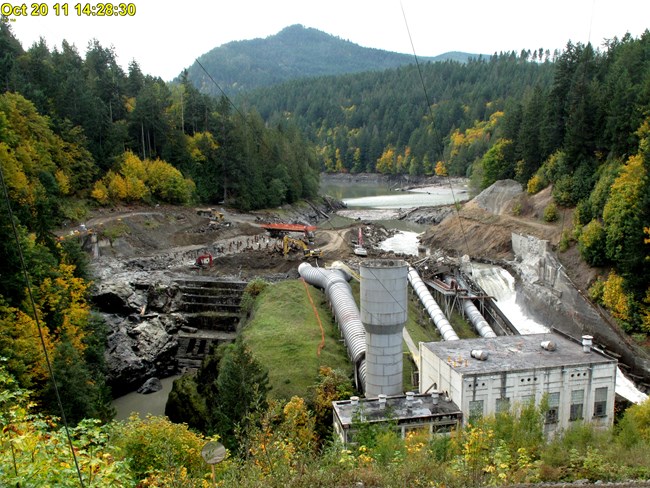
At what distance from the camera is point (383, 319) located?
2070cm

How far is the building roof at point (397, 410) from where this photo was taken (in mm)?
17391

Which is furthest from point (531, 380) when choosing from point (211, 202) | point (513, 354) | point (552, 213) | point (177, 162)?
point (177, 162)

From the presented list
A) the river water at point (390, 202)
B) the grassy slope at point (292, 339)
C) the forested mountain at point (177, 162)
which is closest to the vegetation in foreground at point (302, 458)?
the forested mountain at point (177, 162)

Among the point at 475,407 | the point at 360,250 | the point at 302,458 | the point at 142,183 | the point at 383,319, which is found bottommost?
the point at 360,250

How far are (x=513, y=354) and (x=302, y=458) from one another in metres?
13.7

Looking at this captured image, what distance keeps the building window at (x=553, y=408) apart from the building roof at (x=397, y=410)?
12.3 ft

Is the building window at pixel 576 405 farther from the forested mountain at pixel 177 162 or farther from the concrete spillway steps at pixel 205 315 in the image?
the concrete spillway steps at pixel 205 315

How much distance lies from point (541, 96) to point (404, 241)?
26.3 meters

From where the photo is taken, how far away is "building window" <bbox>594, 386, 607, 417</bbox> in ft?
64.1

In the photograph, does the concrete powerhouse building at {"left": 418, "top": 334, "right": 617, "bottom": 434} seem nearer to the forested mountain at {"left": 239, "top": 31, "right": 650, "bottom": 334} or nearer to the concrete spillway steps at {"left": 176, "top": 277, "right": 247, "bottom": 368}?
the forested mountain at {"left": 239, "top": 31, "right": 650, "bottom": 334}

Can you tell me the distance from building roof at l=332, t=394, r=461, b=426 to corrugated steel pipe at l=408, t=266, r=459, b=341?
38.9ft

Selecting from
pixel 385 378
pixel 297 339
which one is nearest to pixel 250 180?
pixel 297 339

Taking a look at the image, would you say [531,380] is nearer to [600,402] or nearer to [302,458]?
[600,402]

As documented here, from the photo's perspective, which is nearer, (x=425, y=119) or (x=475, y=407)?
(x=475, y=407)
